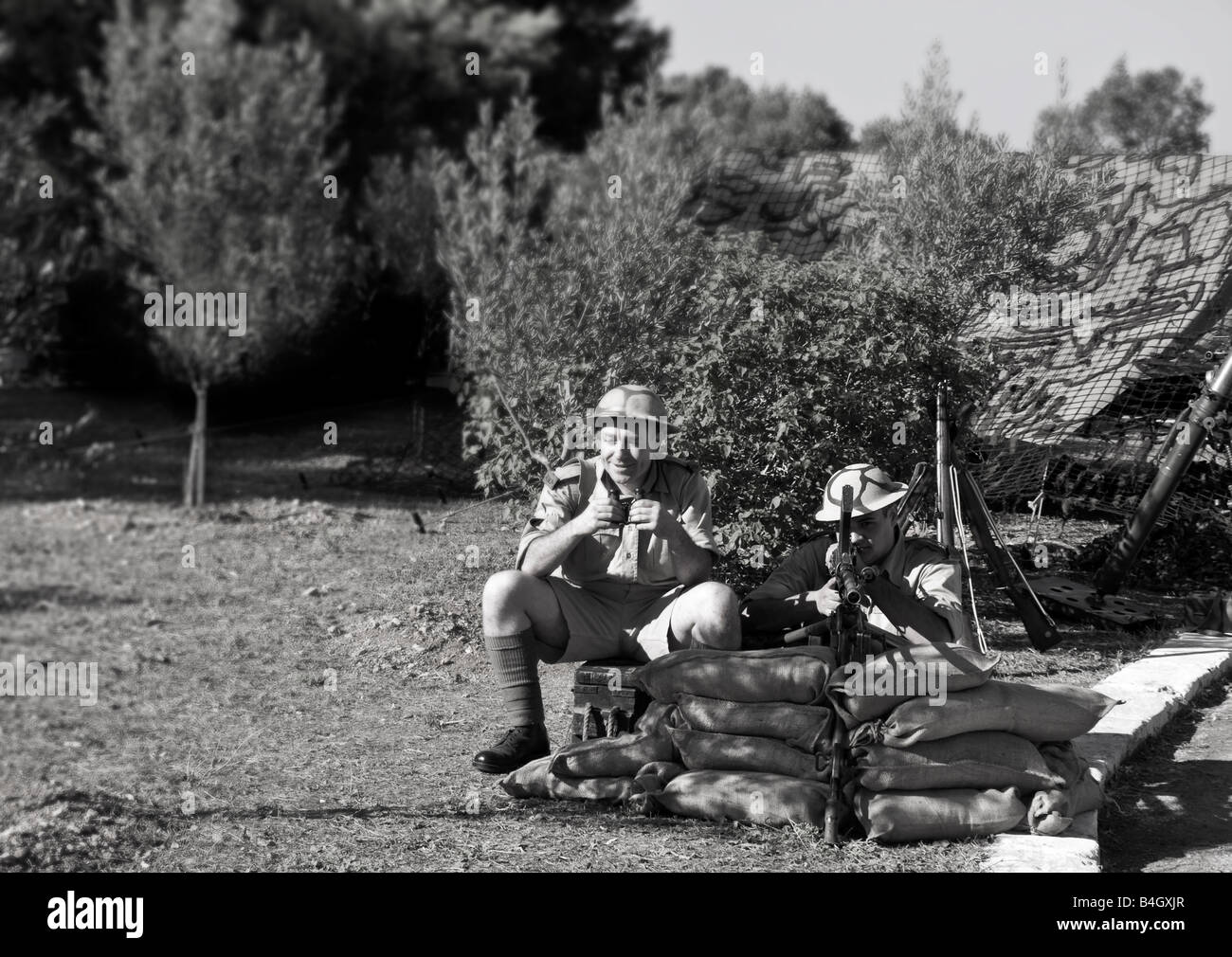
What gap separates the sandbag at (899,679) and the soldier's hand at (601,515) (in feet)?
3.08

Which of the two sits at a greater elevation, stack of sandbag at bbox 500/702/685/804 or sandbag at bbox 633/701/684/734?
sandbag at bbox 633/701/684/734

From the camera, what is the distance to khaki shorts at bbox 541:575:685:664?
5020mm

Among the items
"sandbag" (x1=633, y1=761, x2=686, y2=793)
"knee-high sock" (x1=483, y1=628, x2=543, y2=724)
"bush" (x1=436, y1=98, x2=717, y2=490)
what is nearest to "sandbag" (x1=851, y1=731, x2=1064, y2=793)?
"sandbag" (x1=633, y1=761, x2=686, y2=793)

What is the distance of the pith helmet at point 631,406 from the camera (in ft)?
16.3

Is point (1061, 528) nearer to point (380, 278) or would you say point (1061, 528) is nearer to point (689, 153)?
point (689, 153)

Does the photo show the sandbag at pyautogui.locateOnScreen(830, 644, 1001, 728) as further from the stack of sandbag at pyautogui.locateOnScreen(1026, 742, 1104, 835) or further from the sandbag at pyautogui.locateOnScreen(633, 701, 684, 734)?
the sandbag at pyautogui.locateOnScreen(633, 701, 684, 734)

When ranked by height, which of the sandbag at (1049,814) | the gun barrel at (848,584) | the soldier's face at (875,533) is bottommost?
the sandbag at (1049,814)

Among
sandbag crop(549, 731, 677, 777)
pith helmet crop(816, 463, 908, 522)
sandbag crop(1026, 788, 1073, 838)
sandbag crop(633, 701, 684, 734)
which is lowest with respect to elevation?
sandbag crop(1026, 788, 1073, 838)

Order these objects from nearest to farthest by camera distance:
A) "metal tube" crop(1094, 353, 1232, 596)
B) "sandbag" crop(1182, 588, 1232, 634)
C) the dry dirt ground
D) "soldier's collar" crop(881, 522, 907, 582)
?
the dry dirt ground < "soldier's collar" crop(881, 522, 907, 582) < "sandbag" crop(1182, 588, 1232, 634) < "metal tube" crop(1094, 353, 1232, 596)

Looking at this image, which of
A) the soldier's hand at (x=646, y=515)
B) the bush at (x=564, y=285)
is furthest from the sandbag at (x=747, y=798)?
the bush at (x=564, y=285)

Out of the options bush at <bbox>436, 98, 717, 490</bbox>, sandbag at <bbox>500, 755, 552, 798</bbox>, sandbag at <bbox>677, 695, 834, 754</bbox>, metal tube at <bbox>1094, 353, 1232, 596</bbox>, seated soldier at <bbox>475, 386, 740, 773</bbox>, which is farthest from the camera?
metal tube at <bbox>1094, 353, 1232, 596</bbox>

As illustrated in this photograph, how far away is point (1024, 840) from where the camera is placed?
4.29m

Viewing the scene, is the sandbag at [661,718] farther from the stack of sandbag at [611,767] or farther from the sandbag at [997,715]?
the sandbag at [997,715]

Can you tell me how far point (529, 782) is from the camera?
15.6ft
